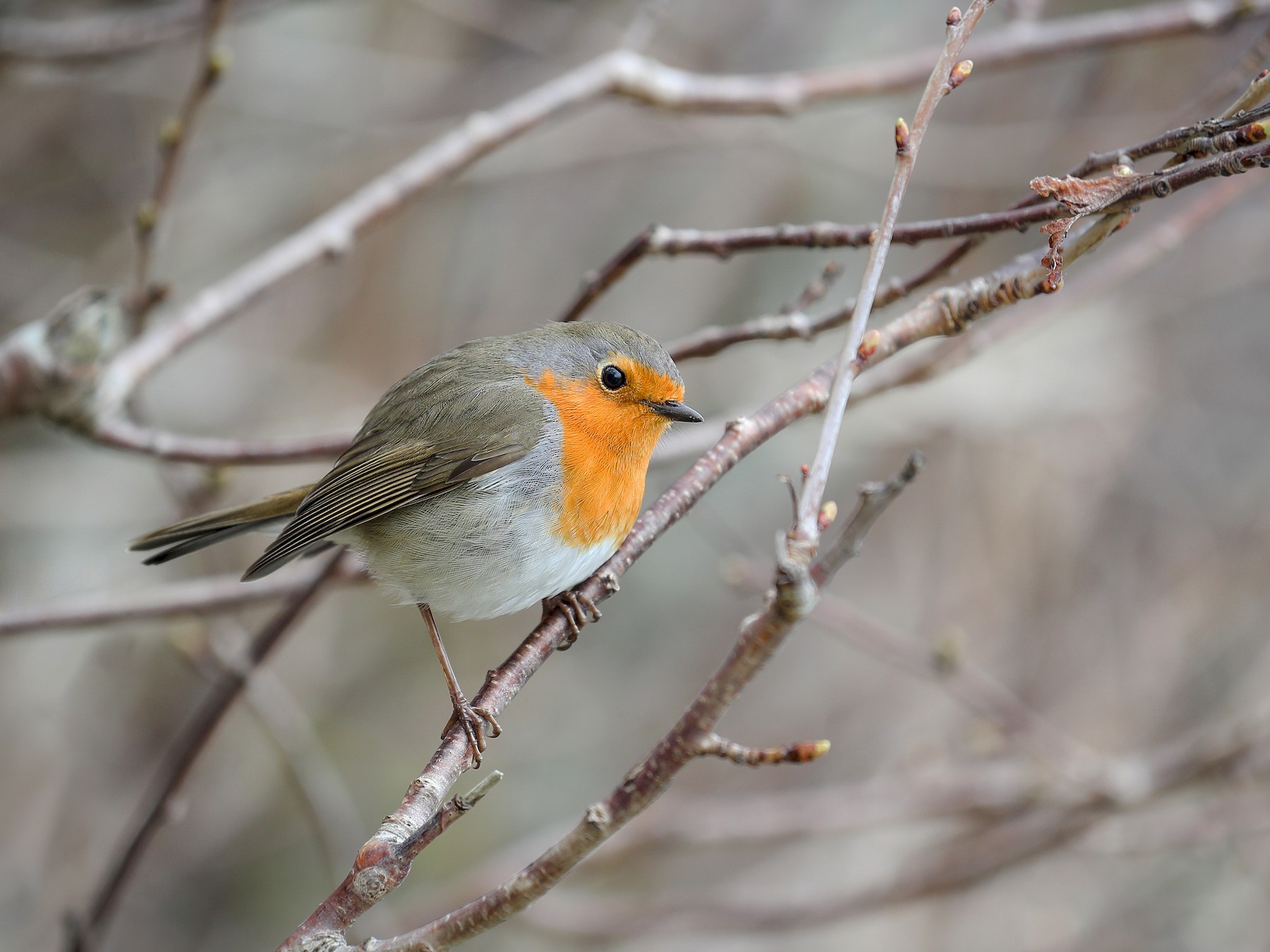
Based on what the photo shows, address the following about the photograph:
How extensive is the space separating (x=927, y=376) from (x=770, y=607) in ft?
5.71

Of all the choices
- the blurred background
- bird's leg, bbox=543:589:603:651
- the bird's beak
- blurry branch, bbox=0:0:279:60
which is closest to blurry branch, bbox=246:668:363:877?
the blurred background

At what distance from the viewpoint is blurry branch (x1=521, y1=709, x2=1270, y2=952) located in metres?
3.29

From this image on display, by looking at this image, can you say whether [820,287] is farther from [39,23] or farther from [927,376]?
[39,23]

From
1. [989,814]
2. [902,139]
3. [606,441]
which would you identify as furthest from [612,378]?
[989,814]

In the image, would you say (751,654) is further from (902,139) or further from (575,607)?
(575,607)

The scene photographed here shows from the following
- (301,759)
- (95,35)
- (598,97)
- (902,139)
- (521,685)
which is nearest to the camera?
(902,139)

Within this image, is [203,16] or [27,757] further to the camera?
[27,757]

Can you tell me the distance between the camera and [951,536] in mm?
5414

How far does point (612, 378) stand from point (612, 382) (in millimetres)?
12

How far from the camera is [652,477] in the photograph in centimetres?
421

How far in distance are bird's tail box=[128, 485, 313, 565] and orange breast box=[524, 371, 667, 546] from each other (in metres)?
0.79

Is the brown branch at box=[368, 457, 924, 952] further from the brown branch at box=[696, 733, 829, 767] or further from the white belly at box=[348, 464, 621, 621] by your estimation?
the white belly at box=[348, 464, 621, 621]

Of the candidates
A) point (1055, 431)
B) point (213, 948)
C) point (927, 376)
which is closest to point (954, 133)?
point (1055, 431)

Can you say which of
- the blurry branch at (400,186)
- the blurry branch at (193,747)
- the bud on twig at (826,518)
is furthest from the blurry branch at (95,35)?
the bud on twig at (826,518)
